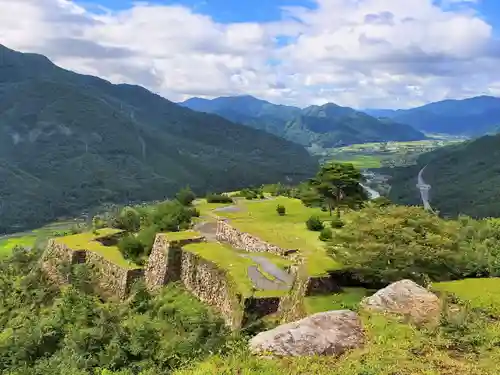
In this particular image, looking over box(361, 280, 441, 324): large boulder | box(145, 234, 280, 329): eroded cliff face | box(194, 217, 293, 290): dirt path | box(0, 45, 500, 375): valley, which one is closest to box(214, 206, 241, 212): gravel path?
box(0, 45, 500, 375): valley

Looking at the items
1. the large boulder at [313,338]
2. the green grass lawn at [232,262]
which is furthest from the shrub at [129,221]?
the large boulder at [313,338]

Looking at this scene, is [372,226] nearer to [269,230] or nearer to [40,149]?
[269,230]

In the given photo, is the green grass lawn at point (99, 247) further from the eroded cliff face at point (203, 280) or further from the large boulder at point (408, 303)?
the large boulder at point (408, 303)

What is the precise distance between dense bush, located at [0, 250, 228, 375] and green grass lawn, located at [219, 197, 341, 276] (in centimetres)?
426

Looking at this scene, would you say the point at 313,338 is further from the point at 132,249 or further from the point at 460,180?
the point at 460,180

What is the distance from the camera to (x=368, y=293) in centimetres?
1692

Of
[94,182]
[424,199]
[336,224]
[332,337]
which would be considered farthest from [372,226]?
[94,182]

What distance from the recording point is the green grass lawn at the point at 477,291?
1420cm

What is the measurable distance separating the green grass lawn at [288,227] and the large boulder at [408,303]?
3896mm

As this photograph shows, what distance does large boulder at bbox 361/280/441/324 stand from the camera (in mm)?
12789

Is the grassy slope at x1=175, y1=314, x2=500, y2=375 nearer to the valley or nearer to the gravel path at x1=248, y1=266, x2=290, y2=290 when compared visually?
the valley

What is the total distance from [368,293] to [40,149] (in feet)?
606

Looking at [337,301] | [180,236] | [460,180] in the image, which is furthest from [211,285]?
[460,180]

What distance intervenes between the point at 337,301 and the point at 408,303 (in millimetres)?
3403
